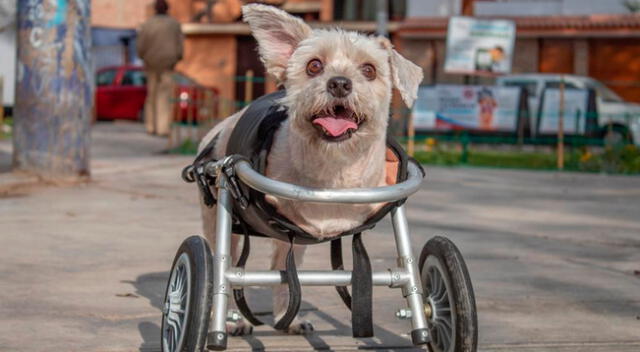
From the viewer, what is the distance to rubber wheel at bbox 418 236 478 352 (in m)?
4.46

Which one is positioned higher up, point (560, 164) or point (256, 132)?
point (256, 132)

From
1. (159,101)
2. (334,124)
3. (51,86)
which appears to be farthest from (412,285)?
(159,101)

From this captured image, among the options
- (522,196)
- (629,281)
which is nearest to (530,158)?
(522,196)

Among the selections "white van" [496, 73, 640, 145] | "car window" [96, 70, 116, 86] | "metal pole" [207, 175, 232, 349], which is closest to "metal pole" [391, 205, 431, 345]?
"metal pole" [207, 175, 232, 349]

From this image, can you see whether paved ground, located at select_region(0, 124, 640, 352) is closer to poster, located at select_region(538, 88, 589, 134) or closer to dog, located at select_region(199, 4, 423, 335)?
dog, located at select_region(199, 4, 423, 335)

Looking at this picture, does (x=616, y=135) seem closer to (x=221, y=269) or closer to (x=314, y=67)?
(x=221, y=269)

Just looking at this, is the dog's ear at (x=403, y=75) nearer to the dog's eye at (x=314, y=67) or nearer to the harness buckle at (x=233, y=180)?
the dog's eye at (x=314, y=67)

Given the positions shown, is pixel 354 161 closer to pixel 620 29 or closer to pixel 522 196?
pixel 522 196

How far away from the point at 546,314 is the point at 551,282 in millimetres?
987

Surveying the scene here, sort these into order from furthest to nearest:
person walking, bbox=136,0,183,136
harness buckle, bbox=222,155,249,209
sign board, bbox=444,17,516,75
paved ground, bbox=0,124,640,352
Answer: sign board, bbox=444,17,516,75 → person walking, bbox=136,0,183,136 → paved ground, bbox=0,124,640,352 → harness buckle, bbox=222,155,249,209

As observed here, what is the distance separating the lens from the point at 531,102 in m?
21.6

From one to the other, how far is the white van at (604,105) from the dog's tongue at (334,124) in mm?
14588

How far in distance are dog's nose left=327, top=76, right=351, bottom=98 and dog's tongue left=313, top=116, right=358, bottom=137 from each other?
0.34ft

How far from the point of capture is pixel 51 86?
454 inches
